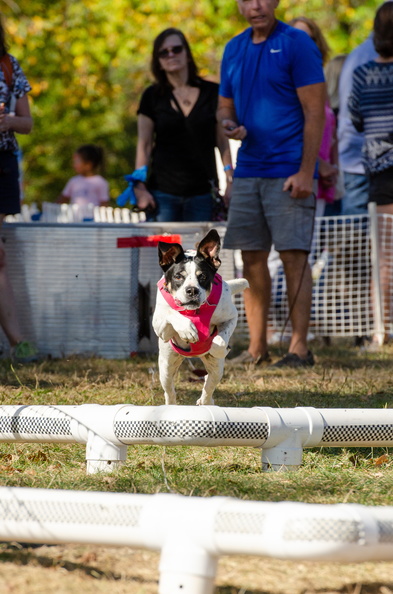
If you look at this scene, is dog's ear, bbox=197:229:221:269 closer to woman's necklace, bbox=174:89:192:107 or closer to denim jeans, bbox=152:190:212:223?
denim jeans, bbox=152:190:212:223

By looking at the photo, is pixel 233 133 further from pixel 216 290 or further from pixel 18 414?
pixel 18 414

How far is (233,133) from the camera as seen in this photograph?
623 centimetres

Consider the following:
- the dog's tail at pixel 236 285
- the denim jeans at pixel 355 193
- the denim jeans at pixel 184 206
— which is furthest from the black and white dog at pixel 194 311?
the denim jeans at pixel 355 193

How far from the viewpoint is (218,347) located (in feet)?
14.8

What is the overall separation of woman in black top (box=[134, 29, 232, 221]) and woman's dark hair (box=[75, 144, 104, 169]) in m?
4.20

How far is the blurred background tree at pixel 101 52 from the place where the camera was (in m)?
19.2

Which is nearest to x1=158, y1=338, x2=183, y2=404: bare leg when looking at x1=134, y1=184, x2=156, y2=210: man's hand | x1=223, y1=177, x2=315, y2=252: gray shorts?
x1=223, y1=177, x2=315, y2=252: gray shorts

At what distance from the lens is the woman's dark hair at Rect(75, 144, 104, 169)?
454 inches

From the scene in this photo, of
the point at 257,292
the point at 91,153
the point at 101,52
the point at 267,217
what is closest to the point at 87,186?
the point at 91,153

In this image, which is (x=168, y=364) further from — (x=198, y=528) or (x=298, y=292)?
(x=198, y=528)

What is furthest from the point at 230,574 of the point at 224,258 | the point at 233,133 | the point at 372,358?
the point at 224,258

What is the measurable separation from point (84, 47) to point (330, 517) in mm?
19926

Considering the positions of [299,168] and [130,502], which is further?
[299,168]

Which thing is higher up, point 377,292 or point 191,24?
point 191,24
